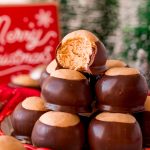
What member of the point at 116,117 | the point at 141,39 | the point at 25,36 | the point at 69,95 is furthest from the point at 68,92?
the point at 25,36

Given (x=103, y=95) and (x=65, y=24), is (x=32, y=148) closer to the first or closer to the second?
(x=103, y=95)

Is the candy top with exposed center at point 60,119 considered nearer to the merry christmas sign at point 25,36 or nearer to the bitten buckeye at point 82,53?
the bitten buckeye at point 82,53

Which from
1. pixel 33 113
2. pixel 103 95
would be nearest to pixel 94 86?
pixel 103 95

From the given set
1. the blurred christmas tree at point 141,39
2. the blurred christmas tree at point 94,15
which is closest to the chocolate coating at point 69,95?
the blurred christmas tree at point 141,39

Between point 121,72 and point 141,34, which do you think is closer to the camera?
point 121,72

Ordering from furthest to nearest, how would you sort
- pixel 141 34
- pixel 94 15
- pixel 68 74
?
pixel 94 15
pixel 141 34
pixel 68 74

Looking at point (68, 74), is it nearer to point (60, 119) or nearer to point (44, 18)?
point (60, 119)
